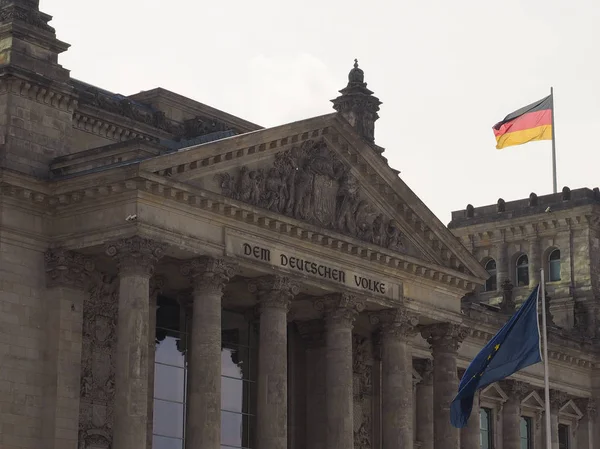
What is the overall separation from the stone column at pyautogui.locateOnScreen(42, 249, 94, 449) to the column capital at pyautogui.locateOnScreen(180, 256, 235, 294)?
130 inches

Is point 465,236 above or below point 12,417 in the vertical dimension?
above

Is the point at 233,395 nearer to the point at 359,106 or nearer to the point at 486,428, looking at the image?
the point at 359,106

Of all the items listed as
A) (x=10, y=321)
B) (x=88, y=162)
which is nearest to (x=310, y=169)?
(x=88, y=162)

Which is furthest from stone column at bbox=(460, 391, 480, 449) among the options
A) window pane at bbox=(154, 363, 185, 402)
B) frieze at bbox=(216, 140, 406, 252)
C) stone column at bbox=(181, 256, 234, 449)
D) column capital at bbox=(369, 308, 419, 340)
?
stone column at bbox=(181, 256, 234, 449)

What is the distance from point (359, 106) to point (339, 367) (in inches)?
621

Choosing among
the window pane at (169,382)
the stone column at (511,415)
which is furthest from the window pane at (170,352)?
the stone column at (511,415)

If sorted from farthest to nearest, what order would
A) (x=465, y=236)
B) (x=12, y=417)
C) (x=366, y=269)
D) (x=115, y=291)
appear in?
(x=465, y=236), (x=366, y=269), (x=115, y=291), (x=12, y=417)

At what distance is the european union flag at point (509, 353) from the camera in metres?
47.6

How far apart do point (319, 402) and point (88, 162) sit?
47.1 ft

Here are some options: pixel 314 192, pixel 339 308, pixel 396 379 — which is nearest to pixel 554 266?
pixel 396 379

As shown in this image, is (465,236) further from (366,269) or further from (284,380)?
(284,380)

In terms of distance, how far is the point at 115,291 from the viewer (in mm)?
55125

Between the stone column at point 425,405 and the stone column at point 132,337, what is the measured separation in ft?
56.1

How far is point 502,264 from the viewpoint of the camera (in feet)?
289
